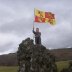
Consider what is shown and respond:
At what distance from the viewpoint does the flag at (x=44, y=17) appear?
7684 cm

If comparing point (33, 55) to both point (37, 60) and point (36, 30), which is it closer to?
point (37, 60)

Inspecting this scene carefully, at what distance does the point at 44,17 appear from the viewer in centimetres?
7731

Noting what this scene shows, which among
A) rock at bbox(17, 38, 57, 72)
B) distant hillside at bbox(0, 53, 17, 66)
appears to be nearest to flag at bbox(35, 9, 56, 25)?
rock at bbox(17, 38, 57, 72)

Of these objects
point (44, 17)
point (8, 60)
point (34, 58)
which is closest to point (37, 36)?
point (44, 17)

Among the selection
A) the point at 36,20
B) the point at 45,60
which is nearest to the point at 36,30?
the point at 36,20

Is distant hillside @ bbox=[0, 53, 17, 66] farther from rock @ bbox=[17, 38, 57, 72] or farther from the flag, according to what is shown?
the flag

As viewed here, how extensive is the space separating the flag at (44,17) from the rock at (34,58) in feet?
16.3

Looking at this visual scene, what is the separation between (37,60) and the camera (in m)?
79.8

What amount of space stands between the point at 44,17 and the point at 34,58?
8187 mm

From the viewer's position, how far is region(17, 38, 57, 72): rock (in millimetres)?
79438

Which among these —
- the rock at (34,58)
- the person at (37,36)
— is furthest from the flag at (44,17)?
the rock at (34,58)

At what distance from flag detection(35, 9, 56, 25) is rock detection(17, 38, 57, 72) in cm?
497

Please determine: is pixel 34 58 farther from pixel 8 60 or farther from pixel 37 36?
pixel 8 60

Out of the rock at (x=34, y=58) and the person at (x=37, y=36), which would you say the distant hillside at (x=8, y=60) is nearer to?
the rock at (x=34, y=58)
